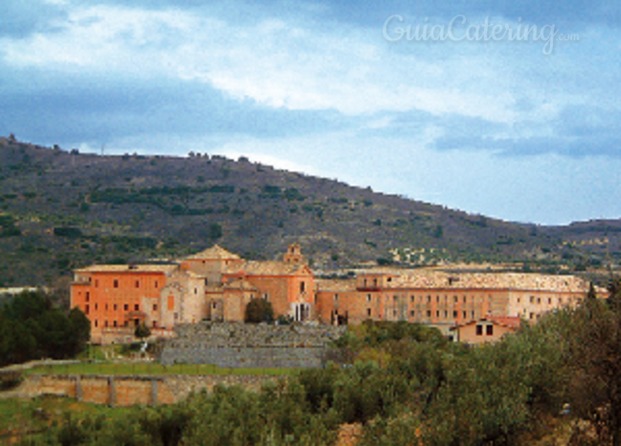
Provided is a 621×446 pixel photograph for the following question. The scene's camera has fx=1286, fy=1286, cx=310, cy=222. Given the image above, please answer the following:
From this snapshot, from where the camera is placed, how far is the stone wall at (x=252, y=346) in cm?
6819

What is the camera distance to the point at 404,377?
46562mm

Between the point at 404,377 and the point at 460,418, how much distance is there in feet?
38.2

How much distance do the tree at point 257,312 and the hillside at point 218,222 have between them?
2655 centimetres

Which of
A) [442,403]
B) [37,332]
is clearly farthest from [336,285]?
[442,403]

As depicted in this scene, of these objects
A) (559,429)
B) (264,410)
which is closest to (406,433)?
(559,429)

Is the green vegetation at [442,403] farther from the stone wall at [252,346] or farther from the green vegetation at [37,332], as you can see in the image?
the green vegetation at [37,332]

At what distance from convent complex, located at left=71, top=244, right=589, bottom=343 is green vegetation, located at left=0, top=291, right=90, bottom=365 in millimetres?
6123

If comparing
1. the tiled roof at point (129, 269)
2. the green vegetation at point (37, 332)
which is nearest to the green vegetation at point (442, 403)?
the green vegetation at point (37, 332)

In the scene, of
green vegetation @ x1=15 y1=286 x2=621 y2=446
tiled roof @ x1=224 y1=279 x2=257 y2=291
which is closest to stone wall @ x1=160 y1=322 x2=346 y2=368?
tiled roof @ x1=224 y1=279 x2=257 y2=291

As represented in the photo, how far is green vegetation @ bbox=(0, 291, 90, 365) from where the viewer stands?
225 ft

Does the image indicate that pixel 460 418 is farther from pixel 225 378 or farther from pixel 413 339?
pixel 413 339

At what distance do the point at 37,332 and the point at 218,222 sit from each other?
73215 millimetres

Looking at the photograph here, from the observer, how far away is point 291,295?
8388cm

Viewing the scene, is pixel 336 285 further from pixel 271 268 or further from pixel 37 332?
pixel 37 332
